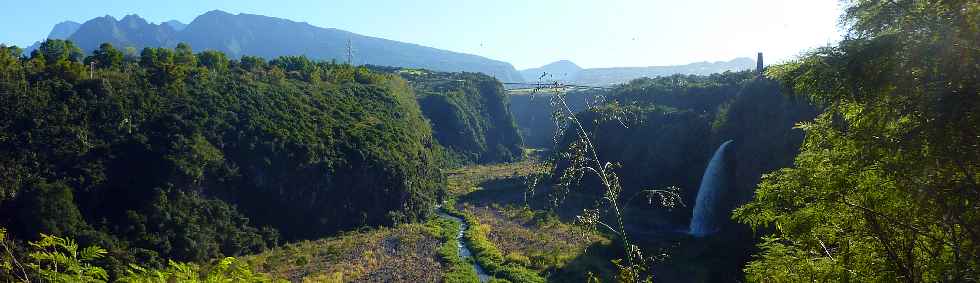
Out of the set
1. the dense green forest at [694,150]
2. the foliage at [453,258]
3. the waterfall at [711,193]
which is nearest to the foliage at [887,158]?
the dense green forest at [694,150]

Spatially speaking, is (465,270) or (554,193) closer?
(554,193)

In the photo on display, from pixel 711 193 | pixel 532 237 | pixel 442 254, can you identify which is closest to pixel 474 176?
pixel 532 237

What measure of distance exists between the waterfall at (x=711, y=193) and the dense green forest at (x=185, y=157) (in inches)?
1036

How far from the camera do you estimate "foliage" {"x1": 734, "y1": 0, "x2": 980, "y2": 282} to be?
19.0 feet

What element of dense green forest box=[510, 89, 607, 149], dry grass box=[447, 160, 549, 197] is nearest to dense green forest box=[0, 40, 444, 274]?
dry grass box=[447, 160, 549, 197]

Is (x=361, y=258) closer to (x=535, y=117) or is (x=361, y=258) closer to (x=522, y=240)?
(x=522, y=240)

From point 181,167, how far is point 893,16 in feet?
142

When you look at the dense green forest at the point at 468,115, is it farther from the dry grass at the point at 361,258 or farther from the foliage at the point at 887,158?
the foliage at the point at 887,158

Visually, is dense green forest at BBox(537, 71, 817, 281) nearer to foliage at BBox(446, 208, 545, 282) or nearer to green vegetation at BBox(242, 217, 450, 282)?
foliage at BBox(446, 208, 545, 282)

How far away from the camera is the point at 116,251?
108 ft

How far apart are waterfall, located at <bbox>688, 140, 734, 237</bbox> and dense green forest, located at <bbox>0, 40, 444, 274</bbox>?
2632cm

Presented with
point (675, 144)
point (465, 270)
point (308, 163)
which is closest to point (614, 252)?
point (465, 270)

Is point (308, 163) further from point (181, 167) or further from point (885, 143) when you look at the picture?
point (885, 143)

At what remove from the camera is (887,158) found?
660 cm
